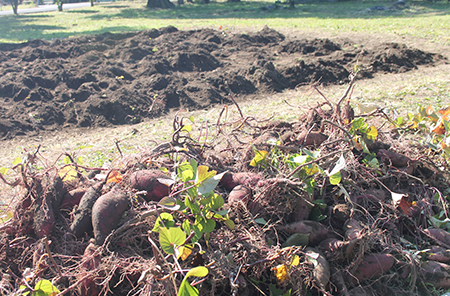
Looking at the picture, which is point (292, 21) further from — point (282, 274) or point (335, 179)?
point (282, 274)

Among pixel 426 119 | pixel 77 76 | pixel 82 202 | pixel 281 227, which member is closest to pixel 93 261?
pixel 82 202

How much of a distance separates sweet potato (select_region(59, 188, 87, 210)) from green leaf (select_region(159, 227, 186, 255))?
2.97 feet

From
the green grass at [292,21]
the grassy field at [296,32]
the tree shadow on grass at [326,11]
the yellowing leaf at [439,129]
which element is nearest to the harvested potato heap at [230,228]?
the grassy field at [296,32]

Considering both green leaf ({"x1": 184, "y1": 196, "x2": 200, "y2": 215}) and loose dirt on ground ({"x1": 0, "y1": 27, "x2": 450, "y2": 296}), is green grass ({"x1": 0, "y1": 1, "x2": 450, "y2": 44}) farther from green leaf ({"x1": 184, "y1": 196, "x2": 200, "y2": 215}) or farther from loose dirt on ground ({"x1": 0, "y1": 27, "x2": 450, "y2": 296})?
green leaf ({"x1": 184, "y1": 196, "x2": 200, "y2": 215})

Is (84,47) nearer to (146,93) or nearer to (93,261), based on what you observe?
(146,93)

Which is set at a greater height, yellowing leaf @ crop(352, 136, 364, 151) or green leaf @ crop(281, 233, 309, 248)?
yellowing leaf @ crop(352, 136, 364, 151)

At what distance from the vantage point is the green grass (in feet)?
37.5

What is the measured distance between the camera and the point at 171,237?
1368mm

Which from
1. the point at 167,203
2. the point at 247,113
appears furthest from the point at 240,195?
the point at 247,113

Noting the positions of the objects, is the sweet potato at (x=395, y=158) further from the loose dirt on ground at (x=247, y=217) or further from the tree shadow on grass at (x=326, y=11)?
the tree shadow on grass at (x=326, y=11)

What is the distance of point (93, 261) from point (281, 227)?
1029mm

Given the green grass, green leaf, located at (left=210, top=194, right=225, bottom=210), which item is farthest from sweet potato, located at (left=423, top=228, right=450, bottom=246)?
the green grass

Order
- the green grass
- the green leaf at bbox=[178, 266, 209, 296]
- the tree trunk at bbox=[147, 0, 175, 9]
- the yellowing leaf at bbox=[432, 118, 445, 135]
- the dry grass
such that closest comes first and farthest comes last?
1. the green leaf at bbox=[178, 266, 209, 296]
2. the yellowing leaf at bbox=[432, 118, 445, 135]
3. the dry grass
4. the green grass
5. the tree trunk at bbox=[147, 0, 175, 9]

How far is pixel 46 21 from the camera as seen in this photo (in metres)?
17.9
